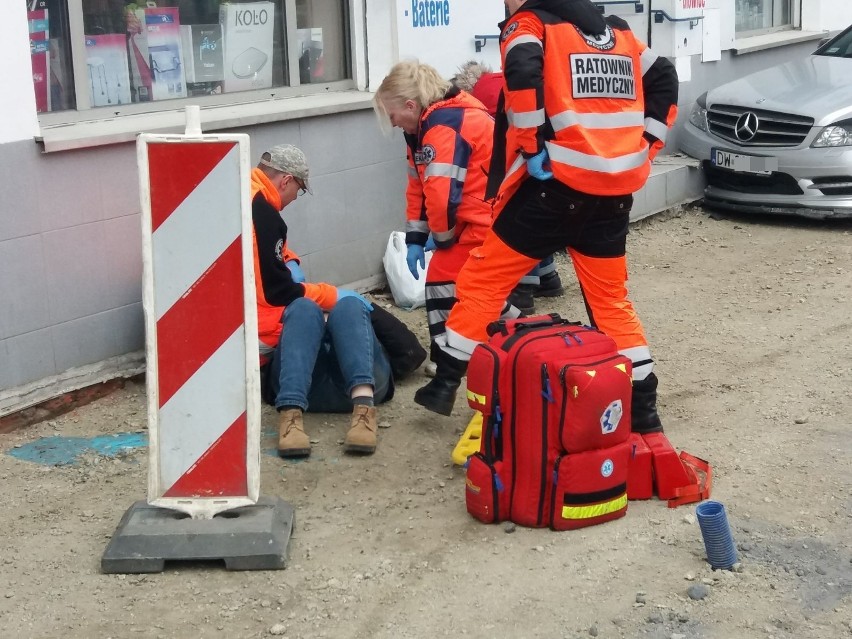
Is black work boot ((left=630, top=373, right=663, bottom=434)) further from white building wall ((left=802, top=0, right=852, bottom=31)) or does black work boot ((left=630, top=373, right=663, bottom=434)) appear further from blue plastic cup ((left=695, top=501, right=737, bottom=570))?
white building wall ((left=802, top=0, right=852, bottom=31))

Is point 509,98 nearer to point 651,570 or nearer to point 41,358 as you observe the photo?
point 651,570

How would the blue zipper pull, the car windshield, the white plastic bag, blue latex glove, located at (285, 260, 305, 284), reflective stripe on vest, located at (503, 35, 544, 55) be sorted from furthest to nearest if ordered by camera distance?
1. the car windshield
2. the white plastic bag
3. blue latex glove, located at (285, 260, 305, 284)
4. reflective stripe on vest, located at (503, 35, 544, 55)
5. the blue zipper pull

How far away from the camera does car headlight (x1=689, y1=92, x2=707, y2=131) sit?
10250 millimetres

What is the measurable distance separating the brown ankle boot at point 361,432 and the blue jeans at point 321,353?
0.14m

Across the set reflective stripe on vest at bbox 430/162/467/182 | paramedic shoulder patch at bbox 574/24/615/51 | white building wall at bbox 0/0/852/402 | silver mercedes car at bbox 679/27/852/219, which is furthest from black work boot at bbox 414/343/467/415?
silver mercedes car at bbox 679/27/852/219

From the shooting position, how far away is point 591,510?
4.22 metres

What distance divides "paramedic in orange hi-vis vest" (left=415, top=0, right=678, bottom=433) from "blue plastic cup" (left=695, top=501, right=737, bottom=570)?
0.82m

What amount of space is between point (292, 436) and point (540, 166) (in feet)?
4.98

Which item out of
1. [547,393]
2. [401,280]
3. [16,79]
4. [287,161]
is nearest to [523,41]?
[547,393]

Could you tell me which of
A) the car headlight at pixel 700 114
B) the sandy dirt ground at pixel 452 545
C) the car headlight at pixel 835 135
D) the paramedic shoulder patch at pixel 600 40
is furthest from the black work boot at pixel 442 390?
the car headlight at pixel 700 114

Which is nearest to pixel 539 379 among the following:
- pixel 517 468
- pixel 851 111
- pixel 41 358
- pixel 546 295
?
pixel 517 468

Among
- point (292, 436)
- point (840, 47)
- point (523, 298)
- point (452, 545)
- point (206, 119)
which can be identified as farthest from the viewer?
point (840, 47)

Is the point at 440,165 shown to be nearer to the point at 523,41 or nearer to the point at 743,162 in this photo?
the point at 523,41

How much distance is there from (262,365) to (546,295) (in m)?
2.51
